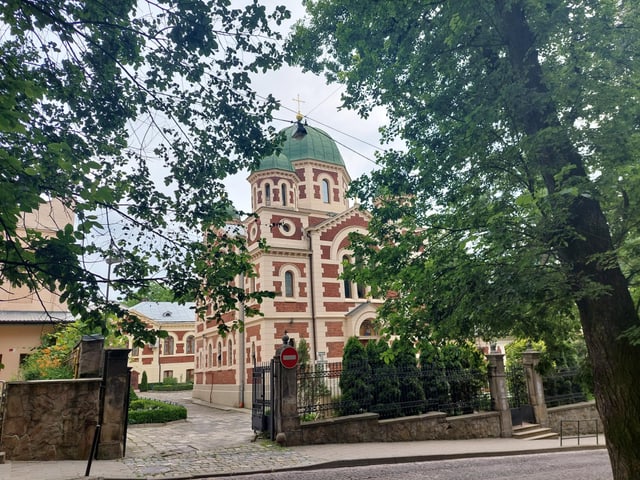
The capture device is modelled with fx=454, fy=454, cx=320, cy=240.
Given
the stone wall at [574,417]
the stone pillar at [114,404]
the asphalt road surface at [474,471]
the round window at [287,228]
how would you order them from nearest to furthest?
the asphalt road surface at [474,471], the stone pillar at [114,404], the stone wall at [574,417], the round window at [287,228]

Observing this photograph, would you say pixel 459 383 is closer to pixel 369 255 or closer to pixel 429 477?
pixel 429 477

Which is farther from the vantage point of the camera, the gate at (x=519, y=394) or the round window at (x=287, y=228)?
the round window at (x=287, y=228)

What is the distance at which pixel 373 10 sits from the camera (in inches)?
277

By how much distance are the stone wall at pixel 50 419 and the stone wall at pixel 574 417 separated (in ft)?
52.3

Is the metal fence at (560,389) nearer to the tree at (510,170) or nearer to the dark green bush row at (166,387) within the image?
the tree at (510,170)

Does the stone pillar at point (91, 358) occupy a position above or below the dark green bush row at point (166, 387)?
above

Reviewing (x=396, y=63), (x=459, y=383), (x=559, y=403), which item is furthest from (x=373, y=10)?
(x=559, y=403)

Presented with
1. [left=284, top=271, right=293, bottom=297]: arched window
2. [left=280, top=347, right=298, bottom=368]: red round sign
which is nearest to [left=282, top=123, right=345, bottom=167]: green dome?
[left=284, top=271, right=293, bottom=297]: arched window

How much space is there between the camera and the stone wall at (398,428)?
12242mm

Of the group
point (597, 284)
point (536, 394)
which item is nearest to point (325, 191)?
point (536, 394)

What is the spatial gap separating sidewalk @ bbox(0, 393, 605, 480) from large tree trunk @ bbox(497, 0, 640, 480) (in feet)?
20.0

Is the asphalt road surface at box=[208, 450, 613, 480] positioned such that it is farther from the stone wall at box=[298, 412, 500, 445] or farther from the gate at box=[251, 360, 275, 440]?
the gate at box=[251, 360, 275, 440]

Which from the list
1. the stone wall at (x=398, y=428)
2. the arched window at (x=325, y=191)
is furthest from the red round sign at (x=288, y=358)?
the arched window at (x=325, y=191)

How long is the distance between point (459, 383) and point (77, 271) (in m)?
14.4
